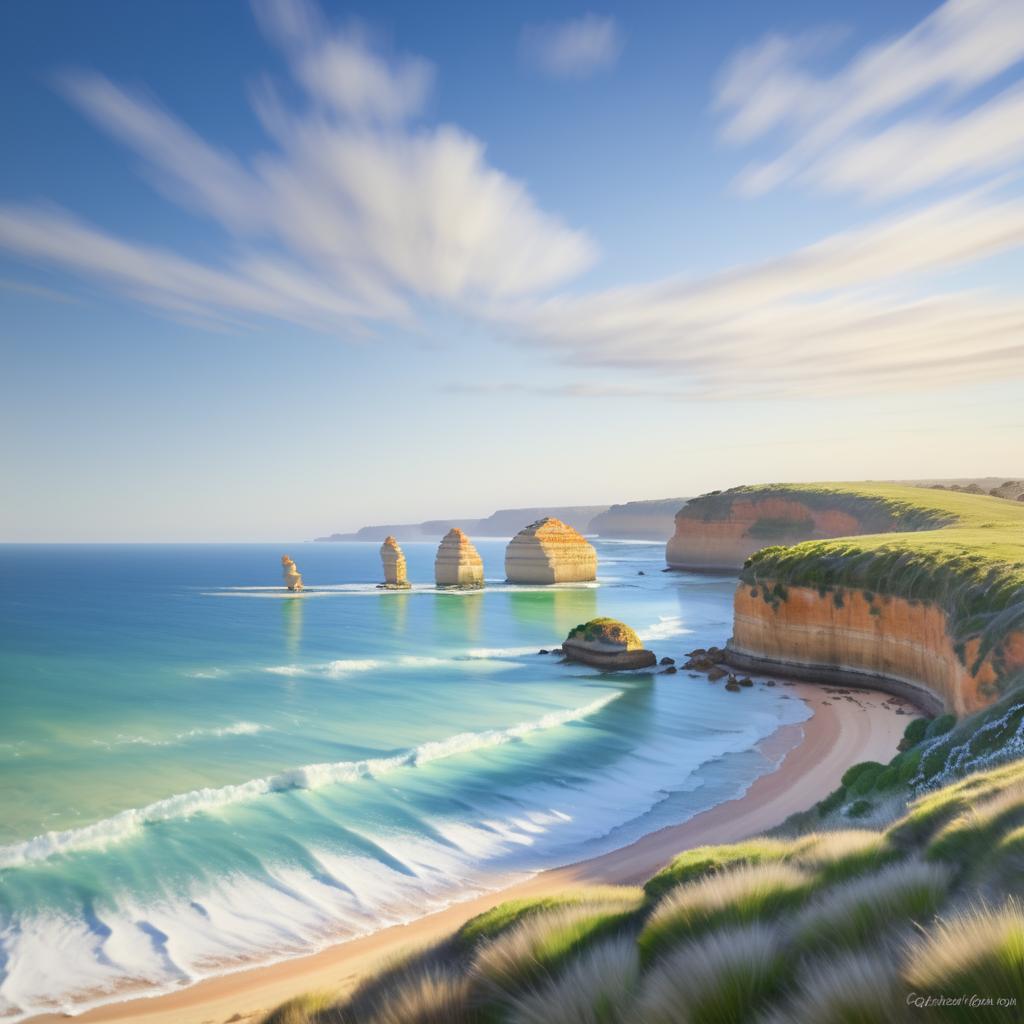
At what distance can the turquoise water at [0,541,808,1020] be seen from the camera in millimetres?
13398

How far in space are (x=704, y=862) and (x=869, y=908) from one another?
399 centimetres

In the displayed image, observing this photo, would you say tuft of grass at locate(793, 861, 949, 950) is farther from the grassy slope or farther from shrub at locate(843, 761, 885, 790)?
shrub at locate(843, 761, 885, 790)

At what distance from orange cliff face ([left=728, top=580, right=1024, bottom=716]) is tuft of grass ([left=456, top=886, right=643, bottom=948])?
1530 cm

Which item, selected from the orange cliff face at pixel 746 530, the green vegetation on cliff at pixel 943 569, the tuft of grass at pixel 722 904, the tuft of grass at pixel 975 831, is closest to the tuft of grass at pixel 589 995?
the tuft of grass at pixel 722 904

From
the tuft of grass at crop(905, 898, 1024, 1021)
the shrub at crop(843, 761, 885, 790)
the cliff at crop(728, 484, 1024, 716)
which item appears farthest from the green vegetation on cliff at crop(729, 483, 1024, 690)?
the tuft of grass at crop(905, 898, 1024, 1021)

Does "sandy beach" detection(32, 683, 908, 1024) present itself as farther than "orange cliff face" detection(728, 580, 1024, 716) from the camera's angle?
No

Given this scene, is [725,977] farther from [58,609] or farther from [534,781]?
[58,609]

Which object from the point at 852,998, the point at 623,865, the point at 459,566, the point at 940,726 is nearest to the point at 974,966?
the point at 852,998

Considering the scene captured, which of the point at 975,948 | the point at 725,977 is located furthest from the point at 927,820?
the point at 975,948

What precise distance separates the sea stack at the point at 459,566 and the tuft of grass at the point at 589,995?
8939 cm

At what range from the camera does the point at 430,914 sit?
13742mm

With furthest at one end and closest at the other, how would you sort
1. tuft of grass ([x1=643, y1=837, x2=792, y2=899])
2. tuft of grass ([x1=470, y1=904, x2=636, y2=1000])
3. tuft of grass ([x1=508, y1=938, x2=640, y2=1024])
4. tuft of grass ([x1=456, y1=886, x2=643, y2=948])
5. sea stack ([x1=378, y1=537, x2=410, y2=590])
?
sea stack ([x1=378, y1=537, x2=410, y2=590]), tuft of grass ([x1=643, y1=837, x2=792, y2=899]), tuft of grass ([x1=456, y1=886, x2=643, y2=948]), tuft of grass ([x1=470, y1=904, x2=636, y2=1000]), tuft of grass ([x1=508, y1=938, x2=640, y2=1024])

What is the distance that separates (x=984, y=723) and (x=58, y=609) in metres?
85.9

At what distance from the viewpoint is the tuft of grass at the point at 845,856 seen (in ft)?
19.7
